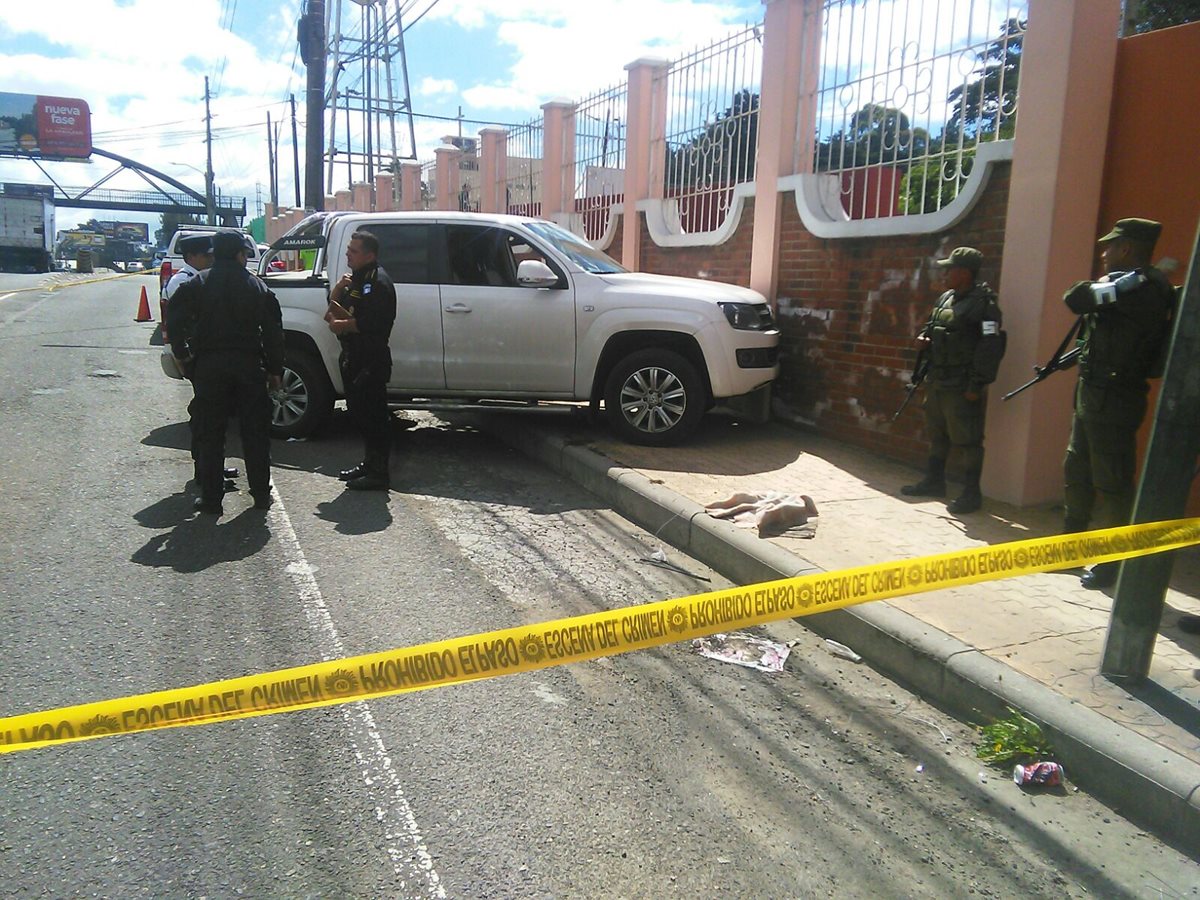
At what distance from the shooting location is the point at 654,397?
7.86m

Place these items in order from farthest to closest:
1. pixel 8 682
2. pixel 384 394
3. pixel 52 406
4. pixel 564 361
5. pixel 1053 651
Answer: pixel 52 406 → pixel 564 361 → pixel 384 394 → pixel 1053 651 → pixel 8 682

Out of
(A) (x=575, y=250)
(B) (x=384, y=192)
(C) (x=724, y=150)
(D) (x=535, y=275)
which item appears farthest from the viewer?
(B) (x=384, y=192)

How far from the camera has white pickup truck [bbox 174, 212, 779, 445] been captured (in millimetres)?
7801

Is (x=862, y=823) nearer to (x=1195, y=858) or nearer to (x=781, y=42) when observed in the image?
(x=1195, y=858)

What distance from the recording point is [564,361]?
7.97m

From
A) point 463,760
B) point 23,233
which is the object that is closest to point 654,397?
point 463,760

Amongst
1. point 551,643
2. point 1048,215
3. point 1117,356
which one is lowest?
point 551,643

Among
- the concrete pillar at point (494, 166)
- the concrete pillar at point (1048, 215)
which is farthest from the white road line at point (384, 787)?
the concrete pillar at point (494, 166)

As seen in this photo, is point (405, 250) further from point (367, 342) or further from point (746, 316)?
point (746, 316)

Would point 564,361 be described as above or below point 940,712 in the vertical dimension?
above

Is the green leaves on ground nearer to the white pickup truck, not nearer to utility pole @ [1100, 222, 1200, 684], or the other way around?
utility pole @ [1100, 222, 1200, 684]

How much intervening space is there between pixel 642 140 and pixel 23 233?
47898 millimetres

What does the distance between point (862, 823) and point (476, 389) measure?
18.7 feet

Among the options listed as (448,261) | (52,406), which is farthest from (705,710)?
(52,406)
